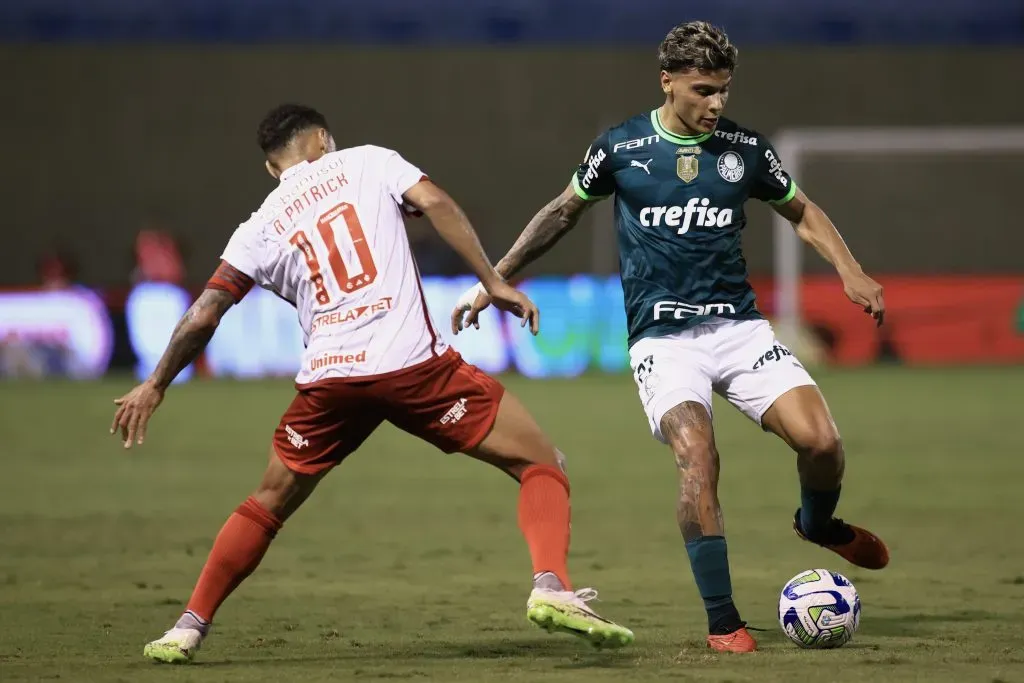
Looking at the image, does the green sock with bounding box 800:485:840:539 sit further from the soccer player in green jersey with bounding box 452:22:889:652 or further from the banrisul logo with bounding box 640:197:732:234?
the banrisul logo with bounding box 640:197:732:234

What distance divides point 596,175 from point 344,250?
1161 mm

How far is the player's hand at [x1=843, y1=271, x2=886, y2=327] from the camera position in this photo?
635cm

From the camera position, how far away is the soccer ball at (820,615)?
6.00 metres

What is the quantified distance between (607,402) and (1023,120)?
11771mm

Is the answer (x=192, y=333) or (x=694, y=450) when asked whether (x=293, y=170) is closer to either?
(x=192, y=333)

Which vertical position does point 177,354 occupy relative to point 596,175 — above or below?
below

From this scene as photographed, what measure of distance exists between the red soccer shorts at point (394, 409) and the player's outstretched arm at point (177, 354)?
41cm

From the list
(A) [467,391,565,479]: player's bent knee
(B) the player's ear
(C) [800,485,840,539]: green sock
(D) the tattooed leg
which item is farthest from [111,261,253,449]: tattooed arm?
(C) [800,485,840,539]: green sock

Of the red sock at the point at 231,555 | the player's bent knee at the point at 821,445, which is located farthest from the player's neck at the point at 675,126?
the red sock at the point at 231,555

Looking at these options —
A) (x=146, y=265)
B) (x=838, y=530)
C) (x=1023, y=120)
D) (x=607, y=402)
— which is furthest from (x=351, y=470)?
(x=1023, y=120)

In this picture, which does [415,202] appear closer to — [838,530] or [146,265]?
Result: [838,530]

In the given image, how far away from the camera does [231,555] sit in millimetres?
5965

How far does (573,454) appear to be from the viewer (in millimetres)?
13648

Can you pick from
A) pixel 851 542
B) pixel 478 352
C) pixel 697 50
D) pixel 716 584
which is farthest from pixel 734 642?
pixel 478 352
